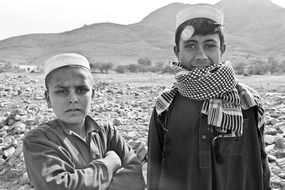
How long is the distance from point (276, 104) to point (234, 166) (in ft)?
20.6

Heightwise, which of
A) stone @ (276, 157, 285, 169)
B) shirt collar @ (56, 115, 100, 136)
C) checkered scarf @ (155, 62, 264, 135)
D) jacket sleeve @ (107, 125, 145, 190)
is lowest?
stone @ (276, 157, 285, 169)

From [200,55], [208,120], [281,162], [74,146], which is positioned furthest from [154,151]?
[281,162]

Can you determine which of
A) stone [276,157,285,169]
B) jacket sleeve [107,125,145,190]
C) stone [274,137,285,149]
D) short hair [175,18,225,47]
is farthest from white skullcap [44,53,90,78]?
stone [274,137,285,149]

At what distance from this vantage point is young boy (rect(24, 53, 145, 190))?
174cm

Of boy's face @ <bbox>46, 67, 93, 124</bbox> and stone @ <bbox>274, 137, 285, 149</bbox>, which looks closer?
boy's face @ <bbox>46, 67, 93, 124</bbox>

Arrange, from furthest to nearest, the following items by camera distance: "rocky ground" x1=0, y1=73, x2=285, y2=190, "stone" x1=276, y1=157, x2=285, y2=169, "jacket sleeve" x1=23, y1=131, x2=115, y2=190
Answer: "rocky ground" x1=0, y1=73, x2=285, y2=190
"stone" x1=276, y1=157, x2=285, y2=169
"jacket sleeve" x1=23, y1=131, x2=115, y2=190

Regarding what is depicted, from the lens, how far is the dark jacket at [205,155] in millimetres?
1954

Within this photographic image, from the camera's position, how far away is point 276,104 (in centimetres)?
778

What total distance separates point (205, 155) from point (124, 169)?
44 cm

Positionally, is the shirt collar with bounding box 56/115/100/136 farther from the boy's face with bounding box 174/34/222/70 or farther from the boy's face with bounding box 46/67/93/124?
the boy's face with bounding box 174/34/222/70

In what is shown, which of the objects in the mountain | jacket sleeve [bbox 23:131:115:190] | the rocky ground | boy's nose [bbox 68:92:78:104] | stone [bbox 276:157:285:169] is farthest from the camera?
the mountain

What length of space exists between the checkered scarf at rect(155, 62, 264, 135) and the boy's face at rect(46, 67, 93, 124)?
0.57 m

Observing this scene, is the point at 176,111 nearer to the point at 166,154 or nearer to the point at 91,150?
the point at 166,154

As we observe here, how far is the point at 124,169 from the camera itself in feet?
6.45
